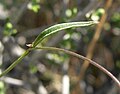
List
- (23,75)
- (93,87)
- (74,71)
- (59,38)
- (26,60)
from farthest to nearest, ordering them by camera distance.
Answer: (93,87) → (74,71) → (23,75) → (26,60) → (59,38)

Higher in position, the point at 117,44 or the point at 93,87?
the point at 117,44

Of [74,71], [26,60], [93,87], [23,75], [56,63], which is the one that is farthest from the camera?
[93,87]

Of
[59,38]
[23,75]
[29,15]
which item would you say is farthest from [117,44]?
[59,38]

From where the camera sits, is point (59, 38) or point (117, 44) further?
point (117, 44)

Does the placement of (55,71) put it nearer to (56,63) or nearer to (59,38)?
(56,63)

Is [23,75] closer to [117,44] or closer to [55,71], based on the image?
[55,71]

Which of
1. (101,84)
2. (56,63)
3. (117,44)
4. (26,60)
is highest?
(117,44)

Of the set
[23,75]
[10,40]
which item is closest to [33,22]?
[23,75]
